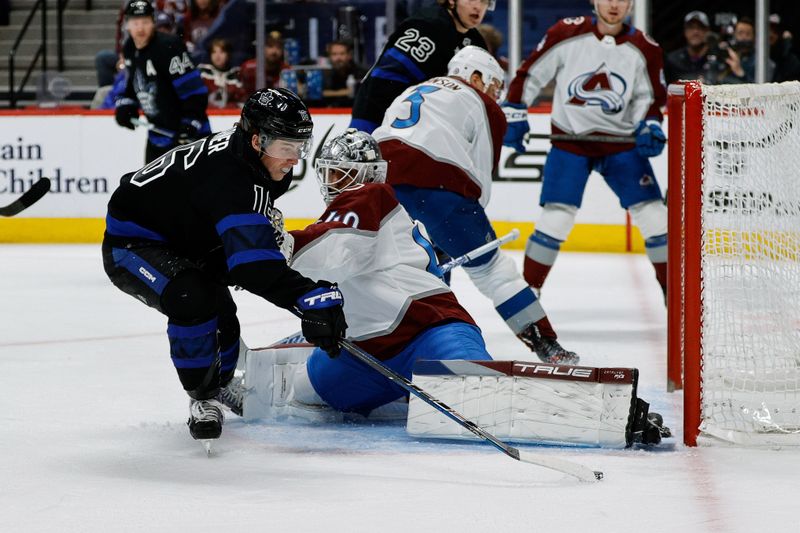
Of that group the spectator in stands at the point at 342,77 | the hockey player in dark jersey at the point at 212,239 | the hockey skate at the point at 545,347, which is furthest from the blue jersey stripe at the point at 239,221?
the spectator in stands at the point at 342,77

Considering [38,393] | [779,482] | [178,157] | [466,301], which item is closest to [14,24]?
[466,301]

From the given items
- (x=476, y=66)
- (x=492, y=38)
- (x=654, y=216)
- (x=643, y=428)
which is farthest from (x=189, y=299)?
(x=492, y=38)

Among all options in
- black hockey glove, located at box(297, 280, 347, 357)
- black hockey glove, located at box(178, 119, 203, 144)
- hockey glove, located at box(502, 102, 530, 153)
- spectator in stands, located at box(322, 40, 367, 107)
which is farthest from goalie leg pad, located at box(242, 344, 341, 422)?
spectator in stands, located at box(322, 40, 367, 107)

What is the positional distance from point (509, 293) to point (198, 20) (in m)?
4.91

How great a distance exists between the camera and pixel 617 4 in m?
4.80

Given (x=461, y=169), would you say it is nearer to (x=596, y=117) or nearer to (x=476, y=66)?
(x=476, y=66)

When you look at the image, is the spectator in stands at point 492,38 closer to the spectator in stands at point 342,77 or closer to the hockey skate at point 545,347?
the spectator in stands at point 342,77

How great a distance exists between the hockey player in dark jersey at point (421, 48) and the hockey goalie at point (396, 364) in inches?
55.4

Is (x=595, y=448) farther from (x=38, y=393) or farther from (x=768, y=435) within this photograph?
(x=38, y=393)

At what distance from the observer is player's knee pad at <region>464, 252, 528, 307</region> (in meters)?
3.85

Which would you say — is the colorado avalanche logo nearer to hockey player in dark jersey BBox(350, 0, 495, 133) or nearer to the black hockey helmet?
hockey player in dark jersey BBox(350, 0, 495, 133)

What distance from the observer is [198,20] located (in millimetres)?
8234

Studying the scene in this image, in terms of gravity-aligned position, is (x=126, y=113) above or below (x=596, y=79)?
below

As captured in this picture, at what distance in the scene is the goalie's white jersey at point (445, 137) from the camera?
380 cm
